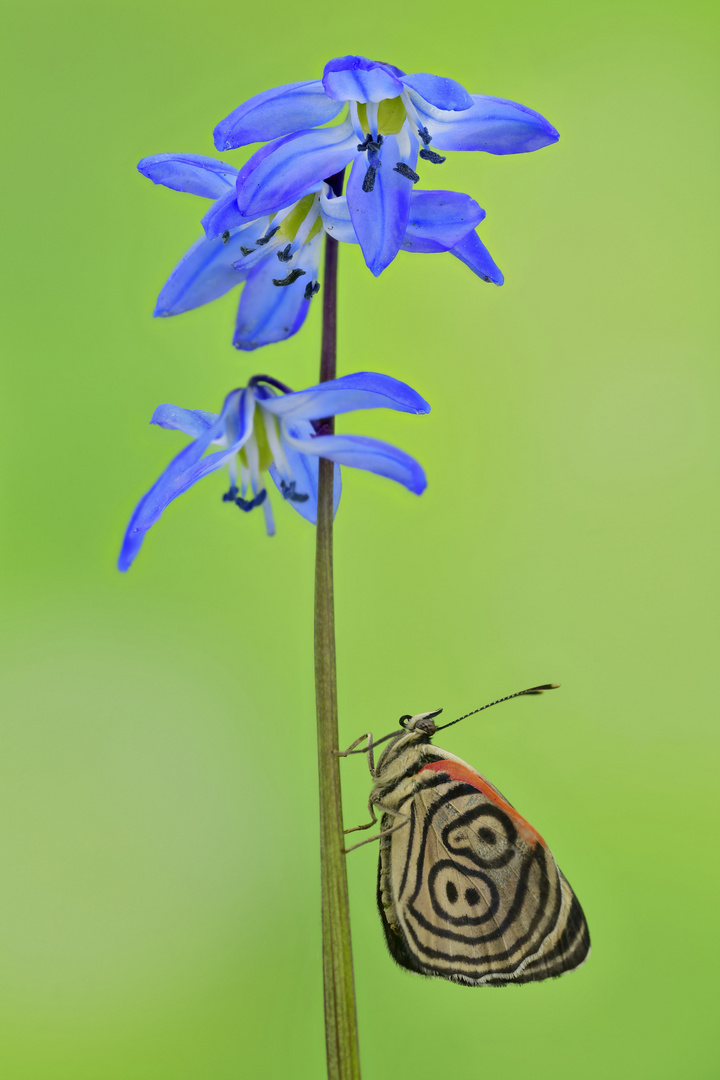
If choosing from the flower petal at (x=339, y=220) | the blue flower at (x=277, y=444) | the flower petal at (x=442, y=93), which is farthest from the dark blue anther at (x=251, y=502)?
the flower petal at (x=442, y=93)

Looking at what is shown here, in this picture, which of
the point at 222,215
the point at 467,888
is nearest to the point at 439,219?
the point at 222,215

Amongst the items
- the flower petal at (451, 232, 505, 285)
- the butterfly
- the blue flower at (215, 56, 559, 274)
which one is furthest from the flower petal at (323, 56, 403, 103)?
the butterfly

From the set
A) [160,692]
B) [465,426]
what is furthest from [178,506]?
[465,426]

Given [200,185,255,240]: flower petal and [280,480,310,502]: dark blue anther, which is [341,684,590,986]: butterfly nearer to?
[280,480,310,502]: dark blue anther

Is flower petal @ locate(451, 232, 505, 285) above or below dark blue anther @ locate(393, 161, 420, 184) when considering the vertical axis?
below

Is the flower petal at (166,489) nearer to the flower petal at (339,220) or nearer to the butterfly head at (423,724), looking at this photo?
the flower petal at (339,220)
